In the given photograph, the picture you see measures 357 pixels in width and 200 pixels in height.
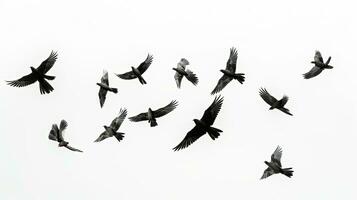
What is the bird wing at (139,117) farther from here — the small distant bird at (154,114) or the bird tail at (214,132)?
the bird tail at (214,132)

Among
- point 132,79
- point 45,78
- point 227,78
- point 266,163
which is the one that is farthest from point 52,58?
point 266,163

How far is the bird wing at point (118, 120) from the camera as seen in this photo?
41219 mm

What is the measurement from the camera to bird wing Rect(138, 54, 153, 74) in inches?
1661

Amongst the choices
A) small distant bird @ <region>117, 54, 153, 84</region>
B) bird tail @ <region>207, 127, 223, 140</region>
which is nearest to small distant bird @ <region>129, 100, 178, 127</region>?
small distant bird @ <region>117, 54, 153, 84</region>

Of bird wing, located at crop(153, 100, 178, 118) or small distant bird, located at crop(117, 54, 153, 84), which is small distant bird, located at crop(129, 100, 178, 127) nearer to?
bird wing, located at crop(153, 100, 178, 118)

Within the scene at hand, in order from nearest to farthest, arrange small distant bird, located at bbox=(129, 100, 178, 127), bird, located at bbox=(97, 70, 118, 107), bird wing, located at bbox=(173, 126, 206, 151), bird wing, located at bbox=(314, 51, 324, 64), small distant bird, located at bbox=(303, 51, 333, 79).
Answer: bird wing, located at bbox=(173, 126, 206, 151)
small distant bird, located at bbox=(129, 100, 178, 127)
small distant bird, located at bbox=(303, 51, 333, 79)
bird wing, located at bbox=(314, 51, 324, 64)
bird, located at bbox=(97, 70, 118, 107)

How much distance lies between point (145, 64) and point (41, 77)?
4.87 m

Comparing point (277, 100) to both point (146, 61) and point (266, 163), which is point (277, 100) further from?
point (146, 61)

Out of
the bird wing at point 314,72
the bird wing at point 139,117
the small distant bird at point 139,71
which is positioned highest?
the small distant bird at point 139,71

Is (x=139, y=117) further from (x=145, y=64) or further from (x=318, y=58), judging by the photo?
(x=318, y=58)

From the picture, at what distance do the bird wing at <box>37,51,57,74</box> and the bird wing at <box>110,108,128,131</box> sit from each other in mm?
3792

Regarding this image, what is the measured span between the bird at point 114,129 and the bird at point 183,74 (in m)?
2.86

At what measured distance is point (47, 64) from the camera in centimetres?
4122

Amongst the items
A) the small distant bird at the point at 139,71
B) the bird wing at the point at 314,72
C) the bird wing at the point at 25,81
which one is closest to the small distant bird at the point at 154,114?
the small distant bird at the point at 139,71
